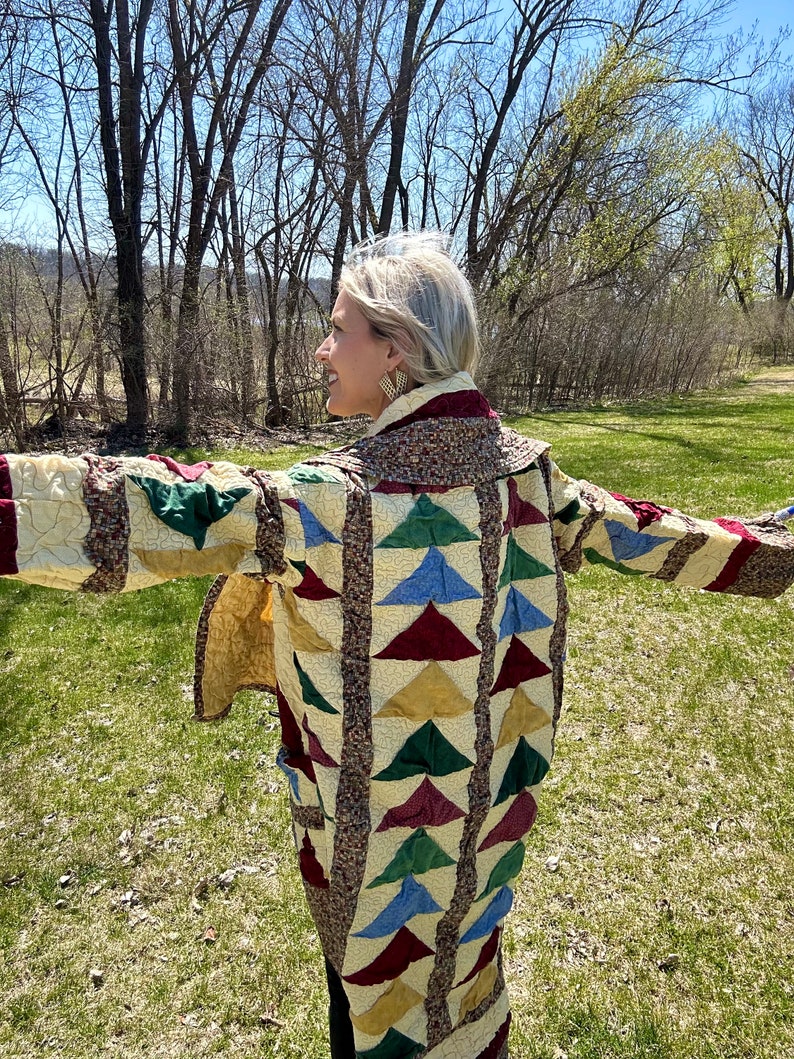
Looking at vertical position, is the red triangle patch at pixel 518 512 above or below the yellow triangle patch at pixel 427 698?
above

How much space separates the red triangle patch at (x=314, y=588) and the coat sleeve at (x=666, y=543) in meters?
0.57

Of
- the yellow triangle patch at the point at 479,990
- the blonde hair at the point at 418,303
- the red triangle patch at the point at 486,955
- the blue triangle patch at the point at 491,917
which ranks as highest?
the blonde hair at the point at 418,303

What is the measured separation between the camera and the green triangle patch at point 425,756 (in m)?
1.26

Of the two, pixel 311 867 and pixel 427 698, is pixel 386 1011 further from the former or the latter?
pixel 427 698

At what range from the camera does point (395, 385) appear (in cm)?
125

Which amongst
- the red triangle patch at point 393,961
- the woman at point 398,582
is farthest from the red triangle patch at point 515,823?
the red triangle patch at point 393,961

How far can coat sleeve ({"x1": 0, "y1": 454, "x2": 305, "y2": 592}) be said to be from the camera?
3.18 feet

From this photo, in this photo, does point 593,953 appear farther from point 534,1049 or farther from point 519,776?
point 519,776

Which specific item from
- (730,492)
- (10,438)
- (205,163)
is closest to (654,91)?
(205,163)

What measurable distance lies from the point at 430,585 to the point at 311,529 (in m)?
0.25

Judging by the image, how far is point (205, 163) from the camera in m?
11.3

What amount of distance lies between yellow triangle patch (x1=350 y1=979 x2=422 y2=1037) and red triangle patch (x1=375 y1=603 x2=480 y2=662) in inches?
30.1

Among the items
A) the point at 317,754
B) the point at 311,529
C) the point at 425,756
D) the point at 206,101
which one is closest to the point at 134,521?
the point at 311,529

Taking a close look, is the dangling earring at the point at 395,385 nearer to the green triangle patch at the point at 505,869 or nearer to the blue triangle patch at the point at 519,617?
the blue triangle patch at the point at 519,617
